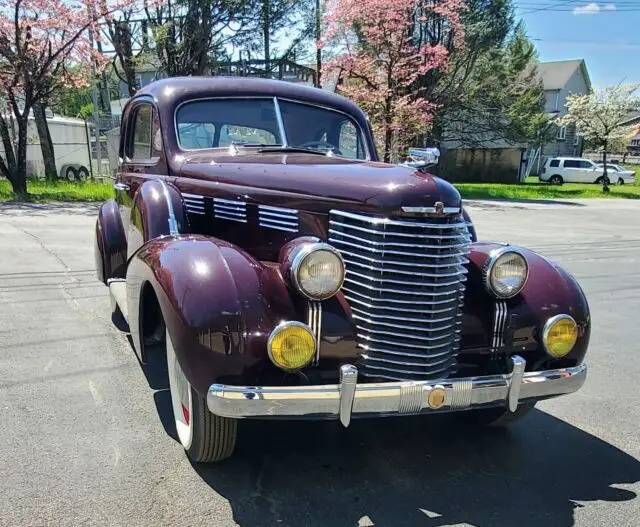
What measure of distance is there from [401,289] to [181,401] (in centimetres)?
130

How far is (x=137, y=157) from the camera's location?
449 cm

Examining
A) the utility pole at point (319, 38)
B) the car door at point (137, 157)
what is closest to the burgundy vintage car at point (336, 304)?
the car door at point (137, 157)

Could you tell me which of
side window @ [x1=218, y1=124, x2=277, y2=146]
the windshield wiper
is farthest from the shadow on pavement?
side window @ [x1=218, y1=124, x2=277, y2=146]

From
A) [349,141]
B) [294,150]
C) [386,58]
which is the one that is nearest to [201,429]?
[294,150]

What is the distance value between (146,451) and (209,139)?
2.07m

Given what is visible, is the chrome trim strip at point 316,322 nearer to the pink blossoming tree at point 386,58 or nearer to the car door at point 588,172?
the pink blossoming tree at point 386,58

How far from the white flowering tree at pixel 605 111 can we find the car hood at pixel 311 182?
2632 cm

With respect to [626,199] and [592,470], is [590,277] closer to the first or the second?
[592,470]

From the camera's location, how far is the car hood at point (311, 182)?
259 centimetres

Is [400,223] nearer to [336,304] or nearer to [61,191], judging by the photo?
[336,304]

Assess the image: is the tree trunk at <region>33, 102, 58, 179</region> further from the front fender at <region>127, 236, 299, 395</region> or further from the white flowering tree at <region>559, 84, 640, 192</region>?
the white flowering tree at <region>559, 84, 640, 192</region>

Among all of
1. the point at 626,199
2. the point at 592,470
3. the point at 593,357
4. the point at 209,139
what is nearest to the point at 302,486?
the point at 592,470

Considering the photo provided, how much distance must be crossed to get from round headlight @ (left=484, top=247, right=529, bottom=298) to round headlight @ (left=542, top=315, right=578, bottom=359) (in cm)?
24

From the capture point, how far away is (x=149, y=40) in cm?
1788
